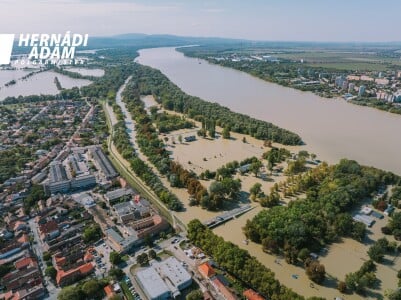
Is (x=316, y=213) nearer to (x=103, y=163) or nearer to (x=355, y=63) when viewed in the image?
(x=103, y=163)

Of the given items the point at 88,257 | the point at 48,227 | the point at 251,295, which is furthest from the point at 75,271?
the point at 251,295

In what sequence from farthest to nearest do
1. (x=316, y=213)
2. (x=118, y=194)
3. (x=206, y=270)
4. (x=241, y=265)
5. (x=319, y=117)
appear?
(x=319, y=117)
(x=118, y=194)
(x=316, y=213)
(x=206, y=270)
(x=241, y=265)

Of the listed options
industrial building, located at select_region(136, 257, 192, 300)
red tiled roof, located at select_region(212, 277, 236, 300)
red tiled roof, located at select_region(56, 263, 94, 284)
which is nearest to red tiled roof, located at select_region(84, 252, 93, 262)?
red tiled roof, located at select_region(56, 263, 94, 284)

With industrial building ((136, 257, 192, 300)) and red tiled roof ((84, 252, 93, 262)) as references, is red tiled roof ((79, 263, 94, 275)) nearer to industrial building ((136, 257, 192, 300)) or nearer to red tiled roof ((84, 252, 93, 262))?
red tiled roof ((84, 252, 93, 262))

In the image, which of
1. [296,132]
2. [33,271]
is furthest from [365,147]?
[33,271]

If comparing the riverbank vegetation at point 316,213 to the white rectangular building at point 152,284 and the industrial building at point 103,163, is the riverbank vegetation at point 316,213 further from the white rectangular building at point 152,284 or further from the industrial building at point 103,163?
the industrial building at point 103,163

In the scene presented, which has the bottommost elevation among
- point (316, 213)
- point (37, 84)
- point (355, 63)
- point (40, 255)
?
point (40, 255)

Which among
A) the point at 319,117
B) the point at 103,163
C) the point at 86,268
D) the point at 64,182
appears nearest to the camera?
the point at 86,268

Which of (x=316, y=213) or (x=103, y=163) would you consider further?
(x=103, y=163)
